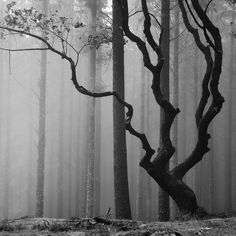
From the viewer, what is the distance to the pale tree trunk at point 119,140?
37.9 ft

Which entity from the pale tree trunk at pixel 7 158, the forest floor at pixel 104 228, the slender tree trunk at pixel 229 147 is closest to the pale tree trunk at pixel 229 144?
the slender tree trunk at pixel 229 147

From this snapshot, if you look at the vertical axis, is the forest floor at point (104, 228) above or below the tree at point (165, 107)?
below

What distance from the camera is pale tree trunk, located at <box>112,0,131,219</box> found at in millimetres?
11555

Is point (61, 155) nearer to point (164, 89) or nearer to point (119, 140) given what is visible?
point (164, 89)

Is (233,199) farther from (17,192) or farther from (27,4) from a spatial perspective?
(27,4)

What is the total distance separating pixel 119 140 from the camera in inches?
458

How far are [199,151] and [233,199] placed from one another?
24.4m

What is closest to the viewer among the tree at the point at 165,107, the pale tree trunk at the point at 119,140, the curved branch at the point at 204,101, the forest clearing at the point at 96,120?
the curved branch at the point at 204,101

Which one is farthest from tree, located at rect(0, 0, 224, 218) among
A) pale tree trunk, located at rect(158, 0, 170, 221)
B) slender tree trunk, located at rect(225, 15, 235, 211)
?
slender tree trunk, located at rect(225, 15, 235, 211)

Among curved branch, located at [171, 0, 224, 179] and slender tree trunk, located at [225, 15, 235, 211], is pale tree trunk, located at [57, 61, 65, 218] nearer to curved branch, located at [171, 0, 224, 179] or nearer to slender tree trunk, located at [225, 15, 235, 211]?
slender tree trunk, located at [225, 15, 235, 211]

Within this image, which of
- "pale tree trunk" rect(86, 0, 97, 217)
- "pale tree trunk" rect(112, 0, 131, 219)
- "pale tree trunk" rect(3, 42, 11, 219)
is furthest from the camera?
"pale tree trunk" rect(3, 42, 11, 219)

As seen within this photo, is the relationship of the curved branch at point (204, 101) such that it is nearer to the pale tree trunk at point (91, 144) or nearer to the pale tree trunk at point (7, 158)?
the pale tree trunk at point (91, 144)

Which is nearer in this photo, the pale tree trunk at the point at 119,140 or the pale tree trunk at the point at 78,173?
the pale tree trunk at the point at 119,140

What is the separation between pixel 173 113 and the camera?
8.99 metres
